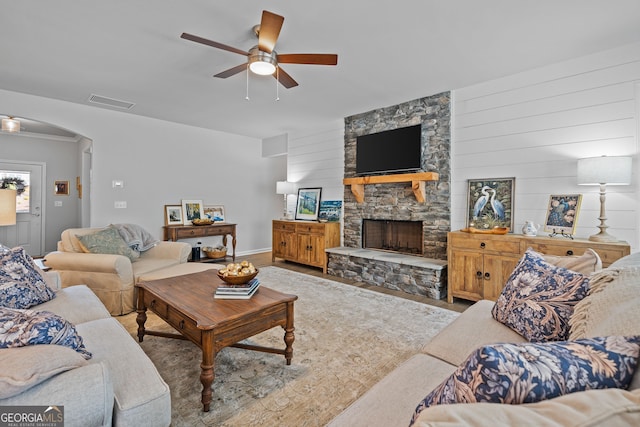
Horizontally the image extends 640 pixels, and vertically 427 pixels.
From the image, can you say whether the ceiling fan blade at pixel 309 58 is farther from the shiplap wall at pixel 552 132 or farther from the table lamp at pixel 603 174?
the table lamp at pixel 603 174

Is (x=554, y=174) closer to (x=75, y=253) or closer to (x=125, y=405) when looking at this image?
(x=125, y=405)

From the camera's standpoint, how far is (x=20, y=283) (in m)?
1.93

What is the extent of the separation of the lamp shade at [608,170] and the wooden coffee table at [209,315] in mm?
2938

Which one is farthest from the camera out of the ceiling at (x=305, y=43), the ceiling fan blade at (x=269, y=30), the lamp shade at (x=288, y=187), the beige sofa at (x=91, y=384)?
the lamp shade at (x=288, y=187)

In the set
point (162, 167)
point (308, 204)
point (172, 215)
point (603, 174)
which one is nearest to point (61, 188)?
point (162, 167)

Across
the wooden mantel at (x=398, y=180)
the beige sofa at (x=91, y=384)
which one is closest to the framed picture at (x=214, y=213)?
the wooden mantel at (x=398, y=180)

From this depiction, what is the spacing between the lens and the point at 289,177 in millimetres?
6332

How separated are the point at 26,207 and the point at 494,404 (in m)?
8.45

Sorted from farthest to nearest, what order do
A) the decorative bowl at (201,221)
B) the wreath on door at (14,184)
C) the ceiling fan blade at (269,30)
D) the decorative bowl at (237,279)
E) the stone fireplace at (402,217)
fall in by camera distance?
1. the wreath on door at (14,184)
2. the decorative bowl at (201,221)
3. the stone fireplace at (402,217)
4. the decorative bowl at (237,279)
5. the ceiling fan blade at (269,30)

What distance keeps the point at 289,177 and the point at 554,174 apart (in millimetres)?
4426

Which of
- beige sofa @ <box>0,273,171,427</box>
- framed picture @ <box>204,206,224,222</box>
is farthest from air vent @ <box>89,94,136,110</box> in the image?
beige sofa @ <box>0,273,171,427</box>

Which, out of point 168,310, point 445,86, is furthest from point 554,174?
point 168,310

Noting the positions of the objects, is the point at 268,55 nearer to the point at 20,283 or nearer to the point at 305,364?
the point at 20,283

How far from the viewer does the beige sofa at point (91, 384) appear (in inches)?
38.5
